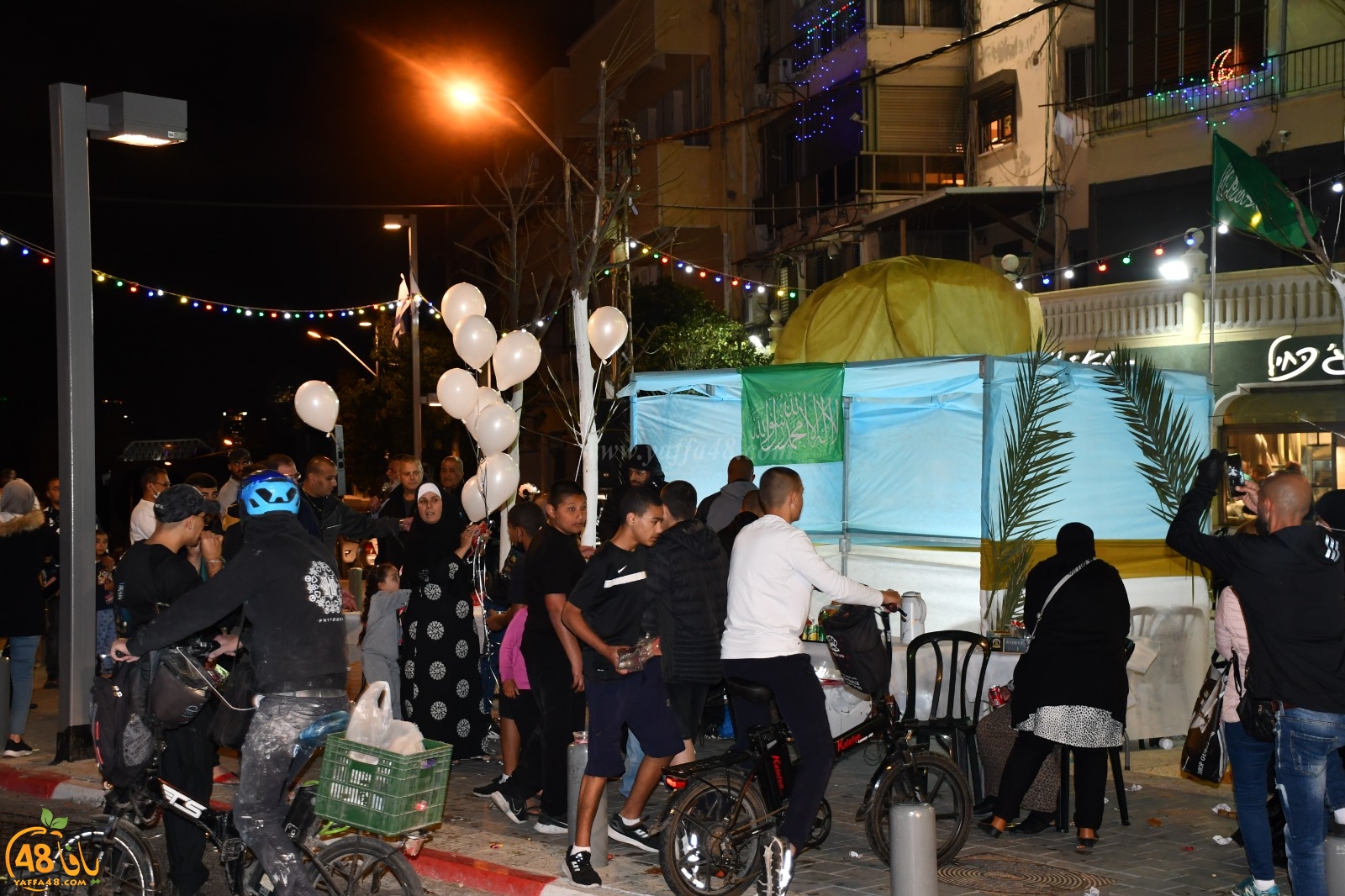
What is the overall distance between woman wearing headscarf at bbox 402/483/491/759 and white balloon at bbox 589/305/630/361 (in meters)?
3.72

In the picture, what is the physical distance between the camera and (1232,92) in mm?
22031

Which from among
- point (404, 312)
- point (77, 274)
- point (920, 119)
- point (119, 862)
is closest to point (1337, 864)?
point (119, 862)

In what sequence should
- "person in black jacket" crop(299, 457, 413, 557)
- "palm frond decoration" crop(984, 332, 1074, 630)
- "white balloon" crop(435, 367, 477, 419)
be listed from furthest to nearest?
"white balloon" crop(435, 367, 477, 419) → "palm frond decoration" crop(984, 332, 1074, 630) → "person in black jacket" crop(299, 457, 413, 557)

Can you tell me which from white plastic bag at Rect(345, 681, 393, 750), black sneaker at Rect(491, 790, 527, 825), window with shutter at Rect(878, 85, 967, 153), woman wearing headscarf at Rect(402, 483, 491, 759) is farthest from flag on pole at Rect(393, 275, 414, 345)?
white plastic bag at Rect(345, 681, 393, 750)

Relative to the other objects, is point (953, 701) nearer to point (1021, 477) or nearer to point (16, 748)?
point (1021, 477)

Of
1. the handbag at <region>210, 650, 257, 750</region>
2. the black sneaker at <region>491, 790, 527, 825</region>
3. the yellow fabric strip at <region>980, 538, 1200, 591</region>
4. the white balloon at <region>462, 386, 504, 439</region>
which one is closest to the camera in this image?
the handbag at <region>210, 650, 257, 750</region>

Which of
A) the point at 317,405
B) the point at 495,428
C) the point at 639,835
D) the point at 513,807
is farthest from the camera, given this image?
the point at 317,405

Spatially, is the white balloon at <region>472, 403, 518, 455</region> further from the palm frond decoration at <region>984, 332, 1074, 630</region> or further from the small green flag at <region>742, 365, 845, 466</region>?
the palm frond decoration at <region>984, 332, 1074, 630</region>

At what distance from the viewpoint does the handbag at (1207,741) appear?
23.5 ft

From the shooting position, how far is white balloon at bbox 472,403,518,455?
12.4m

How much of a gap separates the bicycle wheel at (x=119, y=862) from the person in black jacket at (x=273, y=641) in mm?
480

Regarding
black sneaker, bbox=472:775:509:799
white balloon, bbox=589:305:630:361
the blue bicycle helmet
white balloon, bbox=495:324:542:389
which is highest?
white balloon, bbox=589:305:630:361

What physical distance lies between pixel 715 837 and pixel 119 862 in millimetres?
2617

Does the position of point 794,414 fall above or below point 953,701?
above
